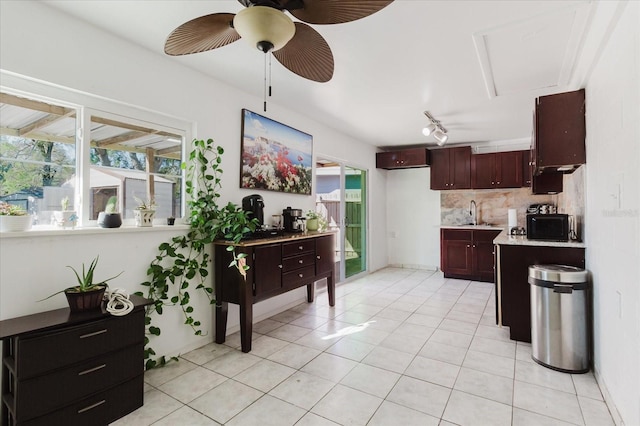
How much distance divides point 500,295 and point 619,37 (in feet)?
7.36

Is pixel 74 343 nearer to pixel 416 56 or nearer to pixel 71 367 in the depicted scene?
pixel 71 367

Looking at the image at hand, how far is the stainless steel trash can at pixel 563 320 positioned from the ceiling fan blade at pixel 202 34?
2.86m

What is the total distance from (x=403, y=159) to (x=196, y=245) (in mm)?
4519

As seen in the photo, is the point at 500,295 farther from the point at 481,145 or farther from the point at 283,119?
the point at 481,145

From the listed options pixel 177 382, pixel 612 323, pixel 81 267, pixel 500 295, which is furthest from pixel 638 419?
pixel 81 267

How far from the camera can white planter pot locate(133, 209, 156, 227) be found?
2490 mm

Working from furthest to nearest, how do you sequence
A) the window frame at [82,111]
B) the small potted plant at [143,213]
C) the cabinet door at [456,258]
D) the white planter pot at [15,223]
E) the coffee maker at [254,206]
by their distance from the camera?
1. the cabinet door at [456,258]
2. the coffee maker at [254,206]
3. the small potted plant at [143,213]
4. the window frame at [82,111]
5. the white planter pot at [15,223]

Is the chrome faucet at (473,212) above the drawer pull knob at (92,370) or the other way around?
above

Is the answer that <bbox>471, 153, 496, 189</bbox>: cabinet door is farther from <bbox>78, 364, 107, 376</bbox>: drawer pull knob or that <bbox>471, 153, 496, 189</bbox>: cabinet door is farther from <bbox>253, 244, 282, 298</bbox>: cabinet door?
<bbox>78, 364, 107, 376</bbox>: drawer pull knob

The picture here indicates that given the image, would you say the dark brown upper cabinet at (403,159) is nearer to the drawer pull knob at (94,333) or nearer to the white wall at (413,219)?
the white wall at (413,219)

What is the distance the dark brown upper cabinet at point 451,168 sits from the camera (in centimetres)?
575

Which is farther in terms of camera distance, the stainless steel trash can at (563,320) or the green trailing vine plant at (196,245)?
the green trailing vine plant at (196,245)

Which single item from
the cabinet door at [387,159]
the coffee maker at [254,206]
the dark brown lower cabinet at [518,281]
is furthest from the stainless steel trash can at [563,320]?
the cabinet door at [387,159]

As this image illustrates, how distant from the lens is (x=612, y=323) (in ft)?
6.38
